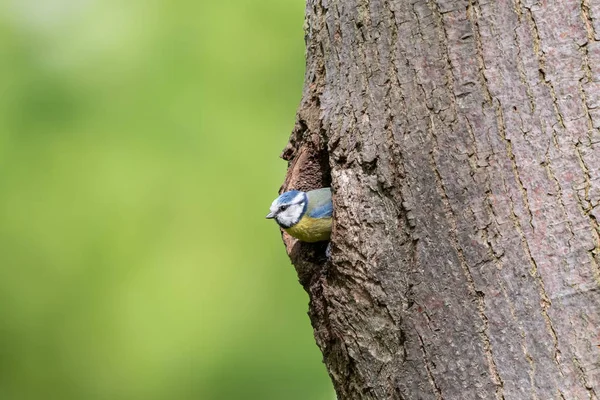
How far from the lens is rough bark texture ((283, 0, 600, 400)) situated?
118 cm

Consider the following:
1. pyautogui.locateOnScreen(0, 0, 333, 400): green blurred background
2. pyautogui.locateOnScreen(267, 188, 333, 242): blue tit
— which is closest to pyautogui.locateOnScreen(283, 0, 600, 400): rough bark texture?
pyautogui.locateOnScreen(267, 188, 333, 242): blue tit

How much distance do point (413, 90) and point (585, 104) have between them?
32 cm

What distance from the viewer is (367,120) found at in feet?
4.76

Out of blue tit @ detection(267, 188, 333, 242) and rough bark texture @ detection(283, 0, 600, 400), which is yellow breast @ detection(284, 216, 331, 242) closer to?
blue tit @ detection(267, 188, 333, 242)

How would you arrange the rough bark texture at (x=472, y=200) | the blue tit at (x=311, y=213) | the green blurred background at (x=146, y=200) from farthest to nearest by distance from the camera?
the green blurred background at (x=146, y=200)
the blue tit at (x=311, y=213)
the rough bark texture at (x=472, y=200)

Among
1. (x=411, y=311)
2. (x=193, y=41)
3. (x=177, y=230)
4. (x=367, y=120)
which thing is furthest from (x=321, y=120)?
(x=193, y=41)

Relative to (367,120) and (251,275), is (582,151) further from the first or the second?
(251,275)

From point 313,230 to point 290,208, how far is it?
0.12 m

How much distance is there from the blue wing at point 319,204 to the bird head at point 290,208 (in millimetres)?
18

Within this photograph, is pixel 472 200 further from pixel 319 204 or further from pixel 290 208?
pixel 290 208

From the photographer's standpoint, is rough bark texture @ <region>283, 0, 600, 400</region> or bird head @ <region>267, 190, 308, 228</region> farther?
bird head @ <region>267, 190, 308, 228</region>

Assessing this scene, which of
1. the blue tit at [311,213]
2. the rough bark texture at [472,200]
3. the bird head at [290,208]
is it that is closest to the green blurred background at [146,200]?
the bird head at [290,208]

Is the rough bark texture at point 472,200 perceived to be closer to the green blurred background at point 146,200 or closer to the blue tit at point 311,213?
the blue tit at point 311,213

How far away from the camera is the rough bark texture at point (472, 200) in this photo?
3.86 feet
